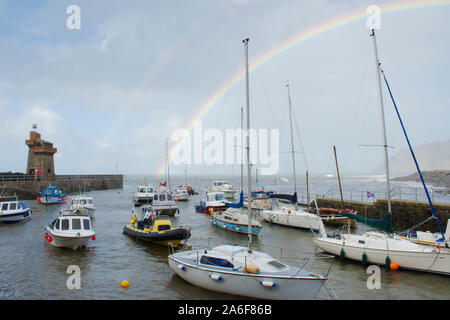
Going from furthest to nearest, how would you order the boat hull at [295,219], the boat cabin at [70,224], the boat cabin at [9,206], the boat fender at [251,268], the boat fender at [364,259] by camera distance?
the boat cabin at [9,206], the boat hull at [295,219], the boat cabin at [70,224], the boat fender at [364,259], the boat fender at [251,268]

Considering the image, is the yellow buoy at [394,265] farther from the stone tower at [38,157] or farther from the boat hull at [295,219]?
the stone tower at [38,157]

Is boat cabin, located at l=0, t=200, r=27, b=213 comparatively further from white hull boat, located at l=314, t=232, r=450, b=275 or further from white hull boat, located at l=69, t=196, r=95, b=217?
white hull boat, located at l=314, t=232, r=450, b=275

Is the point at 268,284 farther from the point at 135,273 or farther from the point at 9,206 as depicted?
the point at 9,206

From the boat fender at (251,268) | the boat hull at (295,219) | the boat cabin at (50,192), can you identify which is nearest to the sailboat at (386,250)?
the boat hull at (295,219)

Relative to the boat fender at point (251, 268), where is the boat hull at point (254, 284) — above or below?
below

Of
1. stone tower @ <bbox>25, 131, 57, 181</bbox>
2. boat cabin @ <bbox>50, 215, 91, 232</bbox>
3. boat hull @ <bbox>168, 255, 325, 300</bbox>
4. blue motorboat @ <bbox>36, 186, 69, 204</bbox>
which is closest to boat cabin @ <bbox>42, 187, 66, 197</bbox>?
blue motorboat @ <bbox>36, 186, 69, 204</bbox>

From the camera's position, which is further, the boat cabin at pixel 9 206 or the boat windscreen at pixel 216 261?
the boat cabin at pixel 9 206

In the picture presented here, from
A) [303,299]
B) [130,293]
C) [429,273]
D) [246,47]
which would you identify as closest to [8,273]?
[130,293]

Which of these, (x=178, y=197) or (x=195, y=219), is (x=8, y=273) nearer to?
(x=195, y=219)

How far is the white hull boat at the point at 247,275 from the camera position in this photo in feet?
38.6

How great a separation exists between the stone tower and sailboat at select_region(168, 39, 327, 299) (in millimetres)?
66875

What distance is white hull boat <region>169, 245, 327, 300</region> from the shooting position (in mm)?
11773
